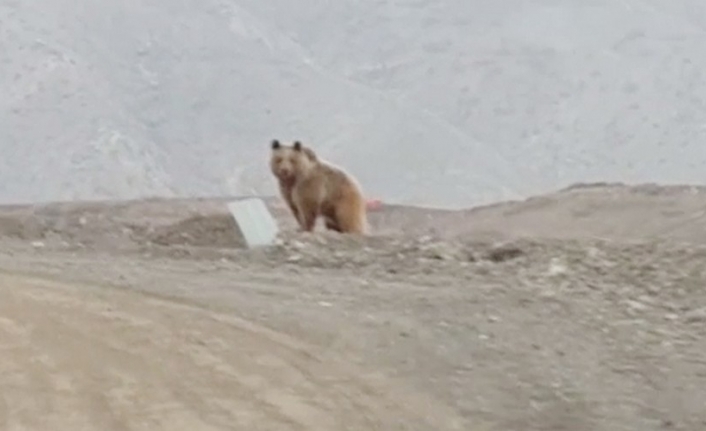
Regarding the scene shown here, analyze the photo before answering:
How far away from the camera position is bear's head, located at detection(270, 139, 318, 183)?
1430cm

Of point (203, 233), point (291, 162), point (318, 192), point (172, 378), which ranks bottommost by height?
point (172, 378)

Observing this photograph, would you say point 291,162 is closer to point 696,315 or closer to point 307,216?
point 307,216

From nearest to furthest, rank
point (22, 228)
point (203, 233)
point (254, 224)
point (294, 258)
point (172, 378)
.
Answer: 1. point (172, 378)
2. point (294, 258)
3. point (254, 224)
4. point (203, 233)
5. point (22, 228)

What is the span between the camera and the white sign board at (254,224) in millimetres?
11375

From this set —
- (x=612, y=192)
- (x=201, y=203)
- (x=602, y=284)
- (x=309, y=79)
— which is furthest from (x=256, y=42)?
(x=602, y=284)

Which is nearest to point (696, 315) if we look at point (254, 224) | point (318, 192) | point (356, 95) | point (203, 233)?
point (254, 224)

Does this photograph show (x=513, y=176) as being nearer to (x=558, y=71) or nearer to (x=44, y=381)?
(x=558, y=71)

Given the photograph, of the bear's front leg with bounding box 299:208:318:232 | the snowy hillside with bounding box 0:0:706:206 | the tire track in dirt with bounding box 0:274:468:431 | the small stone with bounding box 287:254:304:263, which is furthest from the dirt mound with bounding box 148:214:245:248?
the snowy hillside with bounding box 0:0:706:206

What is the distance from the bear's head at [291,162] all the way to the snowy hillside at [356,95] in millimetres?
8219

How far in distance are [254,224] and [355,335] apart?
4.31 meters

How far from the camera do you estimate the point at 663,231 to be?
51.2 feet

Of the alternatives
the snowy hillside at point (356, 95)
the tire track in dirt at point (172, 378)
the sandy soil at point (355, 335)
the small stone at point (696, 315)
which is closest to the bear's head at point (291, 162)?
the sandy soil at point (355, 335)

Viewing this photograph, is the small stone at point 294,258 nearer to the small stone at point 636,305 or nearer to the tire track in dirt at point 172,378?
the small stone at point 636,305

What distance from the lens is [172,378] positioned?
246 inches
